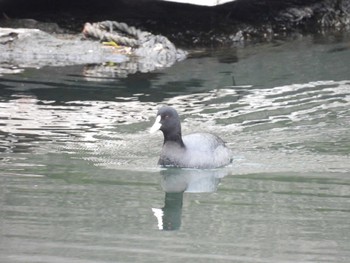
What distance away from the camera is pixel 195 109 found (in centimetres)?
1400

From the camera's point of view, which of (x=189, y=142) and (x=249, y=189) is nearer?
(x=249, y=189)

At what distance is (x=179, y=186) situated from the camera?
1066cm

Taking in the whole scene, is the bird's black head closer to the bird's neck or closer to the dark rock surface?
the bird's neck

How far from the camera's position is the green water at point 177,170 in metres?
8.39

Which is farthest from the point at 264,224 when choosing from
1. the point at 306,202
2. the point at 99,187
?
the point at 99,187

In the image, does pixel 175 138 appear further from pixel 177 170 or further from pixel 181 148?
pixel 177 170

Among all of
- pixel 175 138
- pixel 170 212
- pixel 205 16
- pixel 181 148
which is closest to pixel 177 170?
pixel 181 148

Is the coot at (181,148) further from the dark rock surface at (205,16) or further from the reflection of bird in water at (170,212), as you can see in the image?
the dark rock surface at (205,16)

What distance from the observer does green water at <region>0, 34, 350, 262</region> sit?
8.39 metres

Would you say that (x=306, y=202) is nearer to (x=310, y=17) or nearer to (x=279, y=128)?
(x=279, y=128)

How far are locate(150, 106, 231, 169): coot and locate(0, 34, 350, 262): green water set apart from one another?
131 mm

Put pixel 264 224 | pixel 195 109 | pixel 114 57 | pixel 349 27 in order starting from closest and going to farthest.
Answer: pixel 264 224
pixel 195 109
pixel 114 57
pixel 349 27

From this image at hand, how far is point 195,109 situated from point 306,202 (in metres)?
4.43

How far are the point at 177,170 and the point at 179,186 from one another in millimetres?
459
